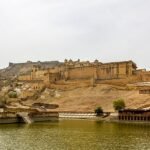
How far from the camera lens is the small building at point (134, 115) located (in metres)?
77.9

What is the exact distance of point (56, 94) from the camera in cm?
12312

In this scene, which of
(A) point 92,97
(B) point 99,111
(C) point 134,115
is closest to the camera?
(C) point 134,115

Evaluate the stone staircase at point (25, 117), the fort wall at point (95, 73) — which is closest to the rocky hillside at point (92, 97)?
the fort wall at point (95, 73)

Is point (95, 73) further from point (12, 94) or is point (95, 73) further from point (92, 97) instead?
point (12, 94)

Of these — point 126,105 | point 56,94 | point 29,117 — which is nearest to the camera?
point 29,117

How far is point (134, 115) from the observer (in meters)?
80.0

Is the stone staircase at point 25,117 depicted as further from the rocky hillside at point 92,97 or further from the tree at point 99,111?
the rocky hillside at point 92,97

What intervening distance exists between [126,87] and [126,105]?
632 inches

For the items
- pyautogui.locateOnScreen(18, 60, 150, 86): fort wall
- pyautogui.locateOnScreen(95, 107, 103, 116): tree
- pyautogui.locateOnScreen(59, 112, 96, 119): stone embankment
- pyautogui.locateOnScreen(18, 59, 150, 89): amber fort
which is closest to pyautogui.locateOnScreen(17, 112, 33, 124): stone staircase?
pyautogui.locateOnScreen(59, 112, 96, 119): stone embankment

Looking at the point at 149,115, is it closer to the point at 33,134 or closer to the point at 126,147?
the point at 33,134

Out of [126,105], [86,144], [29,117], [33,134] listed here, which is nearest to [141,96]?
[126,105]

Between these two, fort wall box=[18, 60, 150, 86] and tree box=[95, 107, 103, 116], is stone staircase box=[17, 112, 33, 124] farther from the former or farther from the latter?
fort wall box=[18, 60, 150, 86]

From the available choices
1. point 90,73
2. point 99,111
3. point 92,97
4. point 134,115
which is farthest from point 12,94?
point 134,115

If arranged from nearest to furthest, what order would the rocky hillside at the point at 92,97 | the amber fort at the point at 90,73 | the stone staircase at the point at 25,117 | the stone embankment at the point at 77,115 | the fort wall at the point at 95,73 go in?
the stone staircase at the point at 25,117 < the stone embankment at the point at 77,115 < the rocky hillside at the point at 92,97 < the fort wall at the point at 95,73 < the amber fort at the point at 90,73
